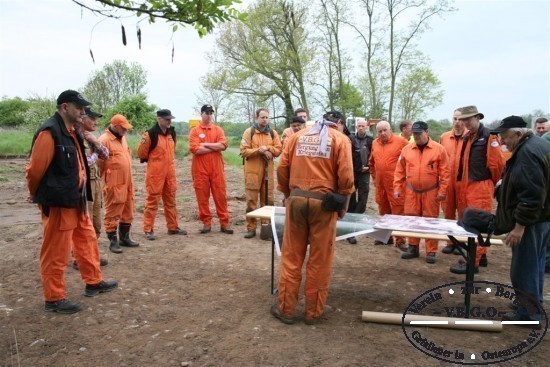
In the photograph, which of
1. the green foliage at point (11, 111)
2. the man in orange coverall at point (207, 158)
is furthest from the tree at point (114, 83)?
the man in orange coverall at point (207, 158)

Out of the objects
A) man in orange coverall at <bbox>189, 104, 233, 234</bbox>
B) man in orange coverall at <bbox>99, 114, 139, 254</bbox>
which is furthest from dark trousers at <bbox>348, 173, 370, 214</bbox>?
man in orange coverall at <bbox>99, 114, 139, 254</bbox>

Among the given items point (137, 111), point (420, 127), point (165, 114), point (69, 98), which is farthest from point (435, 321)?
point (137, 111)

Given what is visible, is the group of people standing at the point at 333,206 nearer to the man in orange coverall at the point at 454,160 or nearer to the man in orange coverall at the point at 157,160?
the man in orange coverall at the point at 454,160

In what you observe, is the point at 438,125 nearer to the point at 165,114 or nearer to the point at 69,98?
the point at 165,114

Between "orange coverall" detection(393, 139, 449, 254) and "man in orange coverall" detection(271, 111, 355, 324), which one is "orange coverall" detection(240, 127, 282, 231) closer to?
"orange coverall" detection(393, 139, 449, 254)

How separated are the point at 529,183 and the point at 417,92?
71.3 feet

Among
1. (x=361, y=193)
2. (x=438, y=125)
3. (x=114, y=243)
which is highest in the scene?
(x=438, y=125)

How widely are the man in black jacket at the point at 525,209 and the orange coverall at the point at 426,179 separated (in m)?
1.75

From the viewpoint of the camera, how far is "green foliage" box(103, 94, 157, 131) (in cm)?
3125

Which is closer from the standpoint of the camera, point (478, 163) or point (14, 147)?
point (478, 163)

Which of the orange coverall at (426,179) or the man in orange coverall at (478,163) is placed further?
the orange coverall at (426,179)

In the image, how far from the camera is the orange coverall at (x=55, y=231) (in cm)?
377

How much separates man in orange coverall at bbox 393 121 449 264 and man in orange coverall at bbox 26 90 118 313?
13.8 ft

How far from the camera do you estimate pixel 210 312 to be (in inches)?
163
